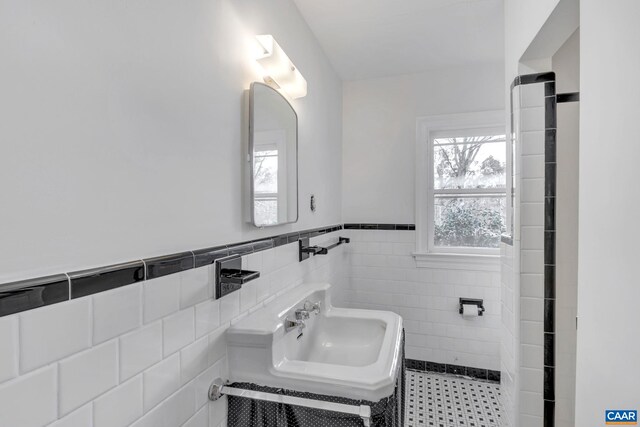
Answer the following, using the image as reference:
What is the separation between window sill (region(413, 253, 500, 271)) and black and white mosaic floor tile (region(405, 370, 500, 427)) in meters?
0.90

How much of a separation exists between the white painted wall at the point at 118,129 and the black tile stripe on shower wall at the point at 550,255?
1.43 meters

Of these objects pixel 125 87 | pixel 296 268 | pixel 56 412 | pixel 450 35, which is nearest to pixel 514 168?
pixel 450 35

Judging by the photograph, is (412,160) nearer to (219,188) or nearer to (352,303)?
(352,303)

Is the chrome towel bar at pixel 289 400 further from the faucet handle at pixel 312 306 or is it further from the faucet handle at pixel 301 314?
the faucet handle at pixel 312 306

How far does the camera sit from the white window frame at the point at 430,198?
→ 257cm

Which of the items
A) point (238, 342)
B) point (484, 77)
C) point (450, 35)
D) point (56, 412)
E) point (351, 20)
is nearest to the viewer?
point (56, 412)

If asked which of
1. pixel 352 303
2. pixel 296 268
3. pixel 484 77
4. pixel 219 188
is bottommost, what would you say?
pixel 352 303

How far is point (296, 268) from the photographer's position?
1.73 metres

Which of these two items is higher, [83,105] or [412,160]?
[412,160]

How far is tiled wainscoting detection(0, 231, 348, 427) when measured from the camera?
529mm

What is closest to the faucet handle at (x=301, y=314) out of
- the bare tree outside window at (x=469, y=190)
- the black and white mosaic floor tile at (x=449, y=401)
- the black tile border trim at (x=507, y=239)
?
the black tile border trim at (x=507, y=239)

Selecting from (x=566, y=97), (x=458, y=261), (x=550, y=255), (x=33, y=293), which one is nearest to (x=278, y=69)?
(x=33, y=293)

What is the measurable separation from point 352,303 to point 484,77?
7.16 feet

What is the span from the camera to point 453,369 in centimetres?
261
